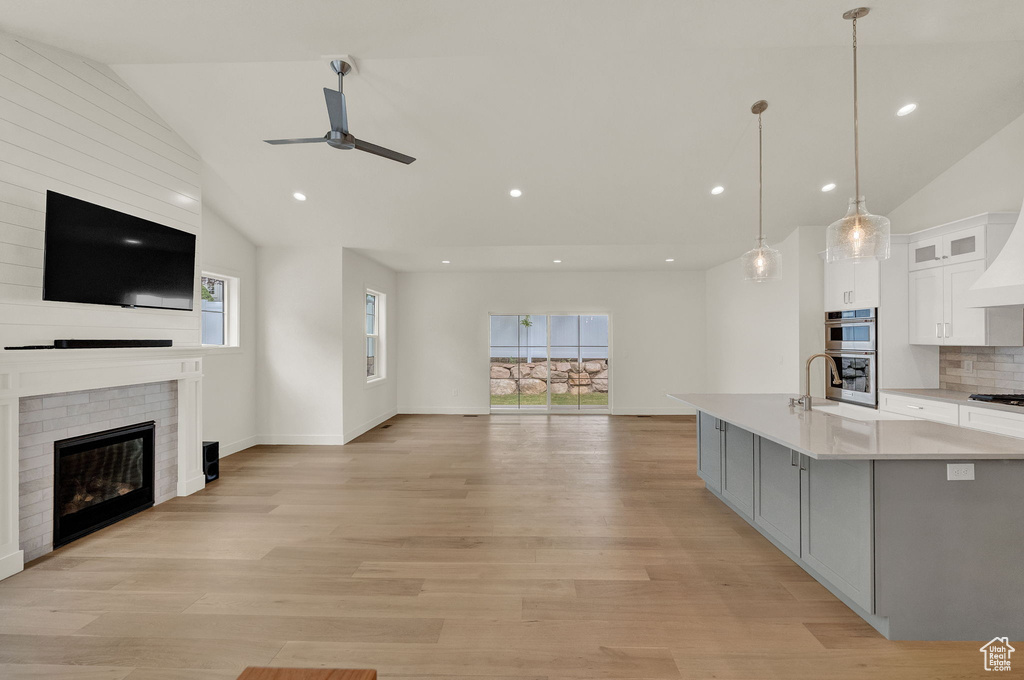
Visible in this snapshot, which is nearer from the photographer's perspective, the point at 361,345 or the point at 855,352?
the point at 855,352

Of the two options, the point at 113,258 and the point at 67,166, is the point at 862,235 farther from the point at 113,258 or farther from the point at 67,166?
the point at 67,166

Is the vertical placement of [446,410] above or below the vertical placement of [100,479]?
below

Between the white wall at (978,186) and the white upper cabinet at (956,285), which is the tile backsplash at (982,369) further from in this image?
the white wall at (978,186)

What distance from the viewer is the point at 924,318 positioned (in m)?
4.29

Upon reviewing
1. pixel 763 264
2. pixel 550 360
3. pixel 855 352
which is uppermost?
pixel 763 264

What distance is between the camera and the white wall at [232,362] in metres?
5.17

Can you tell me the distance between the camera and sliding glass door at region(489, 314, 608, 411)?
27.8 ft

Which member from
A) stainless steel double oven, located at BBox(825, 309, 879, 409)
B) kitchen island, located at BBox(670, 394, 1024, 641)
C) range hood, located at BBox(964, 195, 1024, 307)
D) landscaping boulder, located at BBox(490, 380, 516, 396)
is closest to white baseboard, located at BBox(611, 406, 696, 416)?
landscaping boulder, located at BBox(490, 380, 516, 396)

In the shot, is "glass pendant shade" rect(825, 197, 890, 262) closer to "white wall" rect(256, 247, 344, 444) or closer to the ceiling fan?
the ceiling fan

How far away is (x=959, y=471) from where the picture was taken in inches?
→ 81.7

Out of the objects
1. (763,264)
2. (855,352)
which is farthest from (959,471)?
(855,352)

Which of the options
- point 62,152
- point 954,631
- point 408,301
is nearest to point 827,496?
point 954,631

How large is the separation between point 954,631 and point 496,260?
599 centimetres

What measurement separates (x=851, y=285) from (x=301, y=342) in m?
6.37
